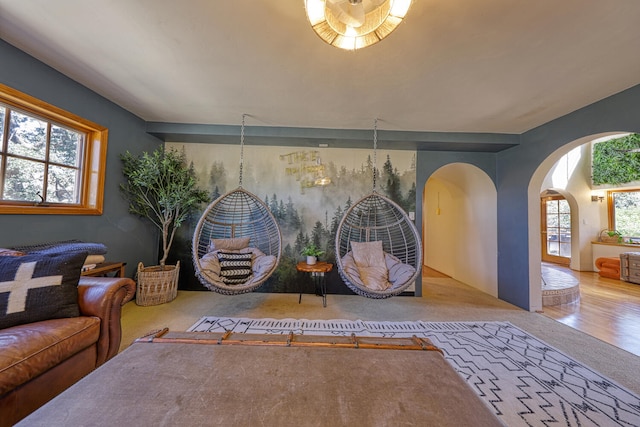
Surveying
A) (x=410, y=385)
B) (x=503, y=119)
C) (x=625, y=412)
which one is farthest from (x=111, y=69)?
(x=625, y=412)

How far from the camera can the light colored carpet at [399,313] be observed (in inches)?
77.0

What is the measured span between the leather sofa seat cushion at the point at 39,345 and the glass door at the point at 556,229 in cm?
889

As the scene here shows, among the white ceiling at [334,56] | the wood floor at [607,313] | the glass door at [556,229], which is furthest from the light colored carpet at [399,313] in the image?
the glass door at [556,229]

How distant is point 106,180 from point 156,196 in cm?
55

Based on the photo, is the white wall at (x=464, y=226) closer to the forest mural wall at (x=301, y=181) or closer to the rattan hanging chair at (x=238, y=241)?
the forest mural wall at (x=301, y=181)

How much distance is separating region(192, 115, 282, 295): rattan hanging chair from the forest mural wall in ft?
0.78

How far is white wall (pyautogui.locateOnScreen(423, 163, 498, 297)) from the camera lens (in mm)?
3647

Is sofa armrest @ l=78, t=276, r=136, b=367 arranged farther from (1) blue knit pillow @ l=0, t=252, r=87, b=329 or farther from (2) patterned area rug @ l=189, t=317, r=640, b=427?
(2) patterned area rug @ l=189, t=317, r=640, b=427

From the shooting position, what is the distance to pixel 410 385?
0.87 meters

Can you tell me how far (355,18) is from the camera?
3.77ft

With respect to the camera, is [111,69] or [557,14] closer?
[557,14]

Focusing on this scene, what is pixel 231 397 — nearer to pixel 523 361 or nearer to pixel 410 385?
pixel 410 385

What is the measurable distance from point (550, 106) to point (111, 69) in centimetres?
429

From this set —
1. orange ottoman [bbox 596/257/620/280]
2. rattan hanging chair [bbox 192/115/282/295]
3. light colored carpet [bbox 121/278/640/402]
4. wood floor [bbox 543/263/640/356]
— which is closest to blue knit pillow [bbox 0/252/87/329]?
light colored carpet [bbox 121/278/640/402]
